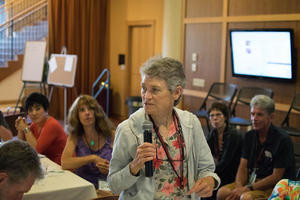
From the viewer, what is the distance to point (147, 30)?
823 centimetres

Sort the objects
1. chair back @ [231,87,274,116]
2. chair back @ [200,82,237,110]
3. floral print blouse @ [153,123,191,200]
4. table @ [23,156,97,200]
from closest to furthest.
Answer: floral print blouse @ [153,123,191,200] < table @ [23,156,97,200] < chair back @ [231,87,274,116] < chair back @ [200,82,237,110]

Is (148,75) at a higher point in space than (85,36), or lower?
lower

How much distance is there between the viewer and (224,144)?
3.34 m

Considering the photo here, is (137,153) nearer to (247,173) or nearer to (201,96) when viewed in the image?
(247,173)

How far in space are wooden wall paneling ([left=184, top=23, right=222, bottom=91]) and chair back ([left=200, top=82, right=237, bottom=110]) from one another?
29cm

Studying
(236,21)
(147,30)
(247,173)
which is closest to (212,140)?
(247,173)

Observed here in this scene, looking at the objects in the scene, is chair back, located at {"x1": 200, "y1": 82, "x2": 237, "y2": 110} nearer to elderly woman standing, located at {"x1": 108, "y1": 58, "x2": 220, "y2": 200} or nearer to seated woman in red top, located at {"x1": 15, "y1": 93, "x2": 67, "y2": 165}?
seated woman in red top, located at {"x1": 15, "y1": 93, "x2": 67, "y2": 165}

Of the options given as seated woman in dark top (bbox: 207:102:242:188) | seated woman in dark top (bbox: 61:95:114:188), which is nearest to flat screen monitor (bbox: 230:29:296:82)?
seated woman in dark top (bbox: 207:102:242:188)

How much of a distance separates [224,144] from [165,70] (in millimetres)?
1995

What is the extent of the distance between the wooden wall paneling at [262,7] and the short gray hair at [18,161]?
466 centimetres

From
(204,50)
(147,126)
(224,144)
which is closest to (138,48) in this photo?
(204,50)

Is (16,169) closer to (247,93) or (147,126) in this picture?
(147,126)

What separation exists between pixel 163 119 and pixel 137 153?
0.25 m

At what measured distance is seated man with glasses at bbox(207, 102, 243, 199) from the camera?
10.7ft
